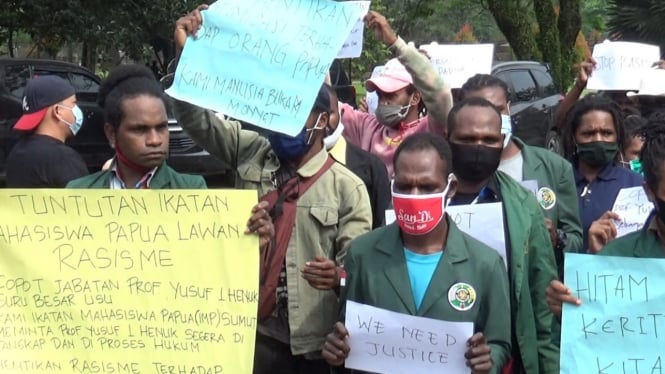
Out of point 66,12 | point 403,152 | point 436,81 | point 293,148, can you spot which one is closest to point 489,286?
point 403,152

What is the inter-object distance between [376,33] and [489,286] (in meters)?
1.29

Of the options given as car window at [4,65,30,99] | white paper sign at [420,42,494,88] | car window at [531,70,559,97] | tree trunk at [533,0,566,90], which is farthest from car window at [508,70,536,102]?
white paper sign at [420,42,494,88]

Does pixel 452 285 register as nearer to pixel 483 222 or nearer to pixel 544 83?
pixel 483 222

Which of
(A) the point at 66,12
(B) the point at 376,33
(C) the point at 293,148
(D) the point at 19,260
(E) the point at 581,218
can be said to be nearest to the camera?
(D) the point at 19,260

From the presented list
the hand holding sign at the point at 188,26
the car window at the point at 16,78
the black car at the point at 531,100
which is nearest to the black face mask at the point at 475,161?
the hand holding sign at the point at 188,26

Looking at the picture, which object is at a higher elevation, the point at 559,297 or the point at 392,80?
the point at 392,80

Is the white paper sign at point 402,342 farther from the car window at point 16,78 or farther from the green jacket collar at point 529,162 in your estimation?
A: the car window at point 16,78

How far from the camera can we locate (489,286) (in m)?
→ 2.85

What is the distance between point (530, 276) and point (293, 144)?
3.35 feet

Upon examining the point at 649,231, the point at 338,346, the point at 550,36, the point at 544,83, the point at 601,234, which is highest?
the point at 649,231

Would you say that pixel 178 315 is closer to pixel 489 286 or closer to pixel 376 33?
pixel 489 286

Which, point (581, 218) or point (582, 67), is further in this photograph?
point (582, 67)

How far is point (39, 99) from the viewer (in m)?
4.52

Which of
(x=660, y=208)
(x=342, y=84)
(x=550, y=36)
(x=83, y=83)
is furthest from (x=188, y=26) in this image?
(x=550, y=36)
